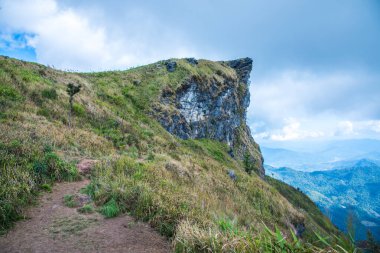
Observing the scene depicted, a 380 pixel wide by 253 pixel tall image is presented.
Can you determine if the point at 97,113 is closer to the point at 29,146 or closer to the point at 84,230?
the point at 29,146

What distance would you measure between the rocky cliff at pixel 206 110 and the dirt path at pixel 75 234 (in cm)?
3078

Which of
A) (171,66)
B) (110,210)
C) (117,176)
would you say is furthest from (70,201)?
(171,66)

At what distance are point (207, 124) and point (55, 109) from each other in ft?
129

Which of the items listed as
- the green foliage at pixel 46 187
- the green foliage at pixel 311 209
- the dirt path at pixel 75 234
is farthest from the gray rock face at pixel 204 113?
the green foliage at pixel 311 209

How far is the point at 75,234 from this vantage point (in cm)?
620

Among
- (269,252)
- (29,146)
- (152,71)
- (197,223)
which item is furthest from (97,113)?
(152,71)

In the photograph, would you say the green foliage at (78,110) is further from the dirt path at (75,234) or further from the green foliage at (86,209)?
the green foliage at (86,209)

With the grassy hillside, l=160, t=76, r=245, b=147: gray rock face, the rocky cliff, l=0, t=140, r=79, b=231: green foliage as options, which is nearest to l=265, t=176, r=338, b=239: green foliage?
the rocky cliff

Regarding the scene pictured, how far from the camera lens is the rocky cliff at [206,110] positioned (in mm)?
42438

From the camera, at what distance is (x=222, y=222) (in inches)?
243

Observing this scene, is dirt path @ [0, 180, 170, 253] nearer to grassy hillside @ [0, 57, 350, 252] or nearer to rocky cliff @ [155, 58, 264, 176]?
grassy hillside @ [0, 57, 350, 252]

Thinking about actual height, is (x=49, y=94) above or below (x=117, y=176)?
above

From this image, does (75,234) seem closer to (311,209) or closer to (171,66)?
(171,66)

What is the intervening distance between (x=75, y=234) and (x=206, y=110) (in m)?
50.3
